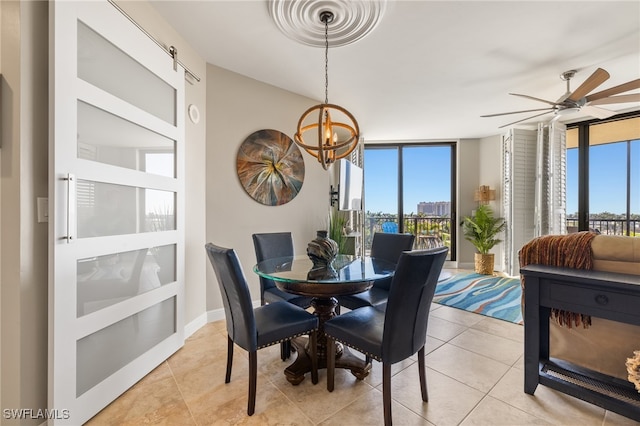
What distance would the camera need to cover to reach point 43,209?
1407 millimetres

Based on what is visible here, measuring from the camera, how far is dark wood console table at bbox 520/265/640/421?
4.55ft

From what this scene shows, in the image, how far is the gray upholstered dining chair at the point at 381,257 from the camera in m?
2.28

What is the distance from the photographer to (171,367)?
2072 mm

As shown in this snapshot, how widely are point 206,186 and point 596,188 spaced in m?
5.91

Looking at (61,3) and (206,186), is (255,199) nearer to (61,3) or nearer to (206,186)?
(206,186)

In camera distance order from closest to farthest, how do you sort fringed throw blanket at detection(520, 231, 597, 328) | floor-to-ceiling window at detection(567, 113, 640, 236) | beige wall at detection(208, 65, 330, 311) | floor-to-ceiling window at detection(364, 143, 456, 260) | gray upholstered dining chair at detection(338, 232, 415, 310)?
fringed throw blanket at detection(520, 231, 597, 328)
gray upholstered dining chair at detection(338, 232, 415, 310)
beige wall at detection(208, 65, 330, 311)
floor-to-ceiling window at detection(567, 113, 640, 236)
floor-to-ceiling window at detection(364, 143, 456, 260)

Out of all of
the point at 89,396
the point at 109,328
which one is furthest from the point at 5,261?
the point at 89,396

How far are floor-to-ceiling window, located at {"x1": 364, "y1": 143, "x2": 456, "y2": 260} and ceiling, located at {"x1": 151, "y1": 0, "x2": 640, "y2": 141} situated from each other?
2050 mm

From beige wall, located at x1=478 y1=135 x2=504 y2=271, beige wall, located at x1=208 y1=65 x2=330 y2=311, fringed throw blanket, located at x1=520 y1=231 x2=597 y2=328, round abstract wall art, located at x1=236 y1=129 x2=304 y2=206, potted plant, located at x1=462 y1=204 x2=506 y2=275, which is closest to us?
fringed throw blanket, located at x1=520 y1=231 x2=597 y2=328

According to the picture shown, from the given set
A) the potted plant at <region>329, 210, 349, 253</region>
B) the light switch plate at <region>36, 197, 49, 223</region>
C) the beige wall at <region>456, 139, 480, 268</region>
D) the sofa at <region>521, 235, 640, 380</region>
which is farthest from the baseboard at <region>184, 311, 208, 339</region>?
the beige wall at <region>456, 139, 480, 268</region>

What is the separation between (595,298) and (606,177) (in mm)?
4426

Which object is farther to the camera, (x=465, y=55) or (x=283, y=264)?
(x=465, y=55)

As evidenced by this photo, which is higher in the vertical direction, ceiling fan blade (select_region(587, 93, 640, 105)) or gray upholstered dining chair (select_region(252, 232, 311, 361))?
ceiling fan blade (select_region(587, 93, 640, 105))

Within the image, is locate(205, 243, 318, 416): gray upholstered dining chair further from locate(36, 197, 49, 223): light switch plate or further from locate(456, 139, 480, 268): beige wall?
locate(456, 139, 480, 268): beige wall
